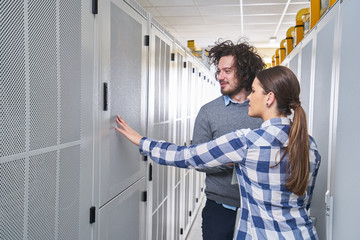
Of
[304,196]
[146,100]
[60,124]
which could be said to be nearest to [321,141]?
[304,196]

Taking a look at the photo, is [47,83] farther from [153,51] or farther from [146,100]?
[153,51]

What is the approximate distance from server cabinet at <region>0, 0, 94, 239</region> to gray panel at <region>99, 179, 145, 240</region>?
13cm

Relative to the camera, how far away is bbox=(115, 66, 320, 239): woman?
112 centimetres

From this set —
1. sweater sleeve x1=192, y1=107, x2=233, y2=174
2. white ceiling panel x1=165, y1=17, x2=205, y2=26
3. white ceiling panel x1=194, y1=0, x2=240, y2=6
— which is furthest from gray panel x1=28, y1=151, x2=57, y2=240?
white ceiling panel x1=165, y1=17, x2=205, y2=26

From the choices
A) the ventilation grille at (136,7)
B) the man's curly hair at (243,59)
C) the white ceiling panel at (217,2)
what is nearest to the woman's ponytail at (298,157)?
the man's curly hair at (243,59)

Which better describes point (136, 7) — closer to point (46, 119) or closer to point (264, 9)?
point (46, 119)

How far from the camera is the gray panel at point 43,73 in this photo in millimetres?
821

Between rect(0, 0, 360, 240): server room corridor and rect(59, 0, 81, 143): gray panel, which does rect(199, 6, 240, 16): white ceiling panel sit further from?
rect(59, 0, 81, 143): gray panel

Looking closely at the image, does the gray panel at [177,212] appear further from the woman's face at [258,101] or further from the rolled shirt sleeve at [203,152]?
the woman's face at [258,101]

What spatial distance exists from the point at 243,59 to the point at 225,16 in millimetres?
4798

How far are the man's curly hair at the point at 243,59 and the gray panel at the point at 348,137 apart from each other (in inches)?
23.9

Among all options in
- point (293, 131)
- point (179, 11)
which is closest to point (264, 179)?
point (293, 131)

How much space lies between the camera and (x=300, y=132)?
3.66 ft

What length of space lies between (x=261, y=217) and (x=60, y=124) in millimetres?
797
